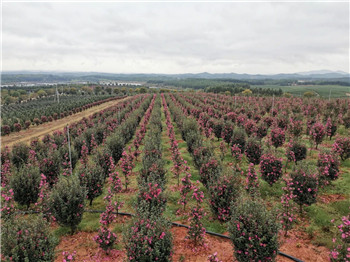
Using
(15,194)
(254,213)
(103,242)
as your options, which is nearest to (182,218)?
(103,242)

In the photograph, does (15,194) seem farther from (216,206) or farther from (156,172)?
(216,206)

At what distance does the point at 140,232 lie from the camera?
23.7 feet

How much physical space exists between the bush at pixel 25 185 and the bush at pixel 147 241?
8.67m

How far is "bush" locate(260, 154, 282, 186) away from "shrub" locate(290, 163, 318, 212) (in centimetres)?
187

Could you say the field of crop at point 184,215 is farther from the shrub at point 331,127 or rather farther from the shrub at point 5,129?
the shrub at point 5,129

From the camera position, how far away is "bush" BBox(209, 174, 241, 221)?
10078 mm

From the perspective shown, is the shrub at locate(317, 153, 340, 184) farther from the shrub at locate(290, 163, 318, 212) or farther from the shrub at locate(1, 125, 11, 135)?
the shrub at locate(1, 125, 11, 135)

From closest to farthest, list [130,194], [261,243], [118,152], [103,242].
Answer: [261,243], [103,242], [130,194], [118,152]

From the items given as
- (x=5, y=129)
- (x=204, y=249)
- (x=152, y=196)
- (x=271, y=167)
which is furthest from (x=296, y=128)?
(x=5, y=129)

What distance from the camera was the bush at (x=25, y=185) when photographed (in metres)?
12.5

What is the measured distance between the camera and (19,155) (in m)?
19.2

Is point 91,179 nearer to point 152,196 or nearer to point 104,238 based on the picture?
point 104,238

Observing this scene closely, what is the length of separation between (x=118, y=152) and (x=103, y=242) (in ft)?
37.2

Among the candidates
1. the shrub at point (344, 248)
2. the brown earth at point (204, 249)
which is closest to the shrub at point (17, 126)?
the brown earth at point (204, 249)
